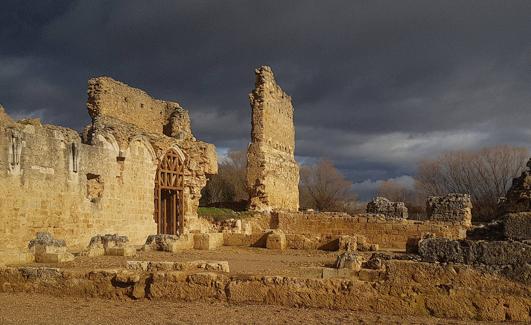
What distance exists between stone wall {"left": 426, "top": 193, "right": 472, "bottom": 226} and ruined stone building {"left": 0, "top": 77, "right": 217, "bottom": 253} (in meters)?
9.03

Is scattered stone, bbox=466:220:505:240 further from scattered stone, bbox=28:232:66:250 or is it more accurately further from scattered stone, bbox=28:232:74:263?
scattered stone, bbox=28:232:66:250

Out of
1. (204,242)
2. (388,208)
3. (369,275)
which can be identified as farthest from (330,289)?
(388,208)

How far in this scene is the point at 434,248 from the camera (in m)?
5.84

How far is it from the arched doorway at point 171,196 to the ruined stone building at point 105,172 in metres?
0.04

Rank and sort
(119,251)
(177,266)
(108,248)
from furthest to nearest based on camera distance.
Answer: (108,248) → (119,251) → (177,266)

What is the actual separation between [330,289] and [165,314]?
1909mm

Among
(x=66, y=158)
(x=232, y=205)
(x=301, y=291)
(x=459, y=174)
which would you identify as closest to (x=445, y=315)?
(x=301, y=291)

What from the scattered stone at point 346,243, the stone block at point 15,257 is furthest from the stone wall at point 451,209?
the stone block at point 15,257

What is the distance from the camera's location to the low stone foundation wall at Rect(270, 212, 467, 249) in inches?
715

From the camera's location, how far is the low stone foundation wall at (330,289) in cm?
545

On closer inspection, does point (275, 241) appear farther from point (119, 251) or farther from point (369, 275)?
point (369, 275)

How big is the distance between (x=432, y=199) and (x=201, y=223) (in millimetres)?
9633

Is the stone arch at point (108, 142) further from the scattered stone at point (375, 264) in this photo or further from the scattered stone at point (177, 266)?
the scattered stone at point (375, 264)

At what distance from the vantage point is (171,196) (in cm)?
2094
